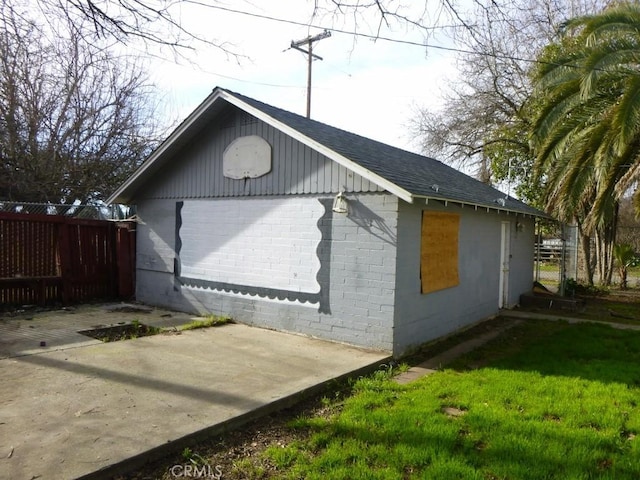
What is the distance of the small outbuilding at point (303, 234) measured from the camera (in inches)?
278

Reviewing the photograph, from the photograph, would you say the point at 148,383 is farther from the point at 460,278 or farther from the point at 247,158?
the point at 460,278

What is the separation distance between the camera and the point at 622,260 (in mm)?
16766

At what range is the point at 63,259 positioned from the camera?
10.2m

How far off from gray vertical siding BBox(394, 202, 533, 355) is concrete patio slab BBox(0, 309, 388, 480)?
96 centimetres

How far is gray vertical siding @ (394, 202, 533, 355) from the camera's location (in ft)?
23.1

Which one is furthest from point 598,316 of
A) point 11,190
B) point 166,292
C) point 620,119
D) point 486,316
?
point 11,190

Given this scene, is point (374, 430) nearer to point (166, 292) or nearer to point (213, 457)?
point (213, 457)

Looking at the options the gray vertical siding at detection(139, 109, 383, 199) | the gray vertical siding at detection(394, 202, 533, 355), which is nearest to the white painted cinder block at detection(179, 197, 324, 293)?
the gray vertical siding at detection(139, 109, 383, 199)

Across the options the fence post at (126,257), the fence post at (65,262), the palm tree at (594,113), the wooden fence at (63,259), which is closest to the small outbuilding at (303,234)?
the fence post at (126,257)

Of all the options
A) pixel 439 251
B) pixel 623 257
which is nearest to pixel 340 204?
pixel 439 251

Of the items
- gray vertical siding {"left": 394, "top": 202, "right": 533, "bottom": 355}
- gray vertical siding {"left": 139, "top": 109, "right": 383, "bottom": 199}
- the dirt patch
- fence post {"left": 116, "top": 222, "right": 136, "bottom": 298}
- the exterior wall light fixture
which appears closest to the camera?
gray vertical siding {"left": 394, "top": 202, "right": 533, "bottom": 355}

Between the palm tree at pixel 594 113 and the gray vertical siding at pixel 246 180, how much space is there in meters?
5.71

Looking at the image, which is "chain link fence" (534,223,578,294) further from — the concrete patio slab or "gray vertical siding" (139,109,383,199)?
the concrete patio slab

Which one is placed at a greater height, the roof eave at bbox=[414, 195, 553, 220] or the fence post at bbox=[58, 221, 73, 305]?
the roof eave at bbox=[414, 195, 553, 220]
